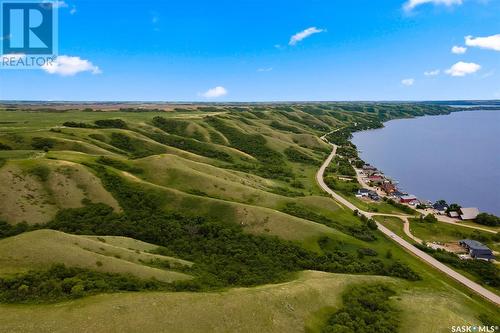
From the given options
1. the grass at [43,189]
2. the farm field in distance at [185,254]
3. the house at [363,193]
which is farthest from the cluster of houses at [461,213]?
the grass at [43,189]

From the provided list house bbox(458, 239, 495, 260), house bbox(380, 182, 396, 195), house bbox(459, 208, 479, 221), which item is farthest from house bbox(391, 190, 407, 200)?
house bbox(458, 239, 495, 260)

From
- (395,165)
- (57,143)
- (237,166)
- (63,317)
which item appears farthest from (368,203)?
(57,143)

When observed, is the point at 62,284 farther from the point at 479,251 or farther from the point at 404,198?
the point at 404,198

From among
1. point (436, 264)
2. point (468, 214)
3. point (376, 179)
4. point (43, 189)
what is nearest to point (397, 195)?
point (468, 214)

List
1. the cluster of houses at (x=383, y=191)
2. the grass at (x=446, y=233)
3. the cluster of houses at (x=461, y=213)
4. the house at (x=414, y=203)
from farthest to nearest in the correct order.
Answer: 1. the cluster of houses at (x=383, y=191)
2. the house at (x=414, y=203)
3. the cluster of houses at (x=461, y=213)
4. the grass at (x=446, y=233)

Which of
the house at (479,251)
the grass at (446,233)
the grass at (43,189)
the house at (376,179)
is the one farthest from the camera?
the house at (376,179)

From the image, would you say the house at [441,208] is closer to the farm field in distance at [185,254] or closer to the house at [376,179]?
the farm field in distance at [185,254]

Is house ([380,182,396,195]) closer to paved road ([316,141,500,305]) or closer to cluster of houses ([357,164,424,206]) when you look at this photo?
cluster of houses ([357,164,424,206])
